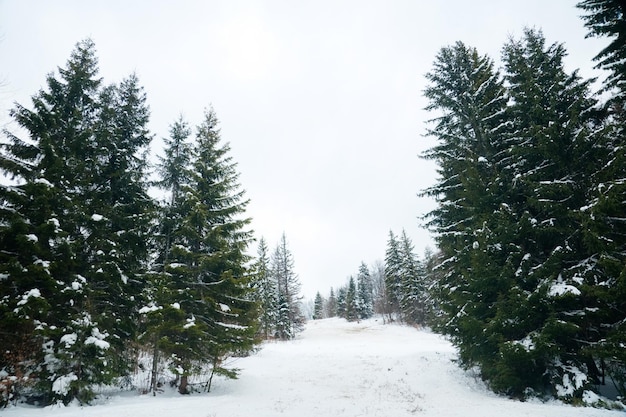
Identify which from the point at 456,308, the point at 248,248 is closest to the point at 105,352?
the point at 248,248

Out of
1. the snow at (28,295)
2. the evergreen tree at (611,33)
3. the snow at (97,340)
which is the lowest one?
the snow at (97,340)

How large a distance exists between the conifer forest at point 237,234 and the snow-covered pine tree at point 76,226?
0.23 feet

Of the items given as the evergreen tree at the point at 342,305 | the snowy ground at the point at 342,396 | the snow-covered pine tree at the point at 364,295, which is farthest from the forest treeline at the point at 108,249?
the evergreen tree at the point at 342,305

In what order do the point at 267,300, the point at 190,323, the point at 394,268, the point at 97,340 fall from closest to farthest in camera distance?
the point at 97,340 → the point at 190,323 → the point at 267,300 → the point at 394,268

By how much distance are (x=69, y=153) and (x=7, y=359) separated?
8.31 metres

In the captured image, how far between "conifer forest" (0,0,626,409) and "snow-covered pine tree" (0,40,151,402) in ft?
0.23

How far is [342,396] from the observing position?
1359cm

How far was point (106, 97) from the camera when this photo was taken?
635 inches

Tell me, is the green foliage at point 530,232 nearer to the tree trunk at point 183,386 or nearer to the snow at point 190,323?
the snow at point 190,323

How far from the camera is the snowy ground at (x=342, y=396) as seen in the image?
9.91m

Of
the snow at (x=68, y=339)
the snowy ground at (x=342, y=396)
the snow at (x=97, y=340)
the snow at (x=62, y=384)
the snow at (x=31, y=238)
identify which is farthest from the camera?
the snow at (x=97, y=340)

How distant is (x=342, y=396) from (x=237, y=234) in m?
9.30

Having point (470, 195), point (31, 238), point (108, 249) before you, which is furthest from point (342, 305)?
point (31, 238)

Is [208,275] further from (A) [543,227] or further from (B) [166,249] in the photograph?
(A) [543,227]
